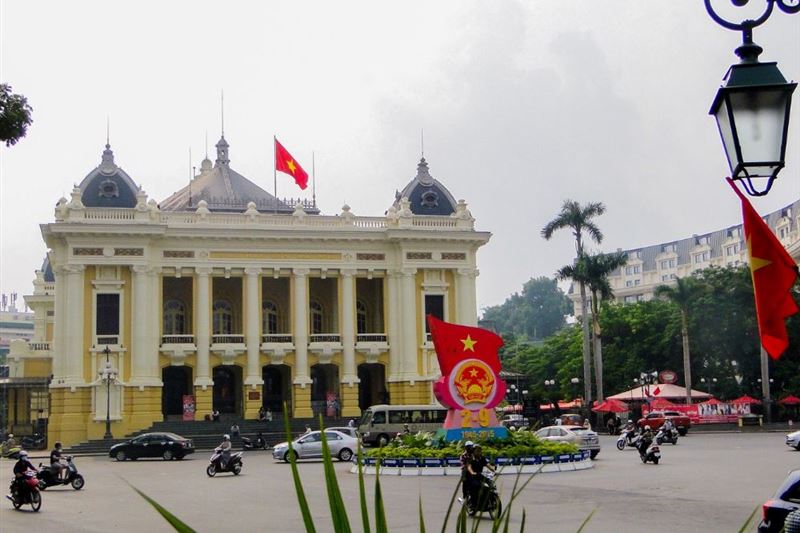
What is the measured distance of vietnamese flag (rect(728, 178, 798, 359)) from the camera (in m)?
6.63

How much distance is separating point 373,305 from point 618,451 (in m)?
22.7

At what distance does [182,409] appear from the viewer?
170 feet

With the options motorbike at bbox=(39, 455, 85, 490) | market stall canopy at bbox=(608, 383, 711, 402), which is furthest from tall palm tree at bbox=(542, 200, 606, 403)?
motorbike at bbox=(39, 455, 85, 490)

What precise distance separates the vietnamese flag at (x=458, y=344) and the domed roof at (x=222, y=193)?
1129 inches

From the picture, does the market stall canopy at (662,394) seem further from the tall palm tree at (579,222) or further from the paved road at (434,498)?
the paved road at (434,498)

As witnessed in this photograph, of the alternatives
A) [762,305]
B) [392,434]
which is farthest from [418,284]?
[762,305]

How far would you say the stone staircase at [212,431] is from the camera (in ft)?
148

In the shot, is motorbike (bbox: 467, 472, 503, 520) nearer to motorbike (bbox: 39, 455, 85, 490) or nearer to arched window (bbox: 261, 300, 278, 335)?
motorbike (bbox: 39, 455, 85, 490)

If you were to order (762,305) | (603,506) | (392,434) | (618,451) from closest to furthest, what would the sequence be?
(762,305), (603,506), (618,451), (392,434)

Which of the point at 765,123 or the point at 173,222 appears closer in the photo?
the point at 765,123

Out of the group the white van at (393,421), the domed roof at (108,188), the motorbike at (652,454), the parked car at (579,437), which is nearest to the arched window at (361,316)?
the white van at (393,421)

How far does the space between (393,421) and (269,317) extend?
15.0m

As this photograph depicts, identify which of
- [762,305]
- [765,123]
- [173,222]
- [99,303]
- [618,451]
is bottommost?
[618,451]

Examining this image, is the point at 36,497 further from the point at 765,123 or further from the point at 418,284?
the point at 418,284
